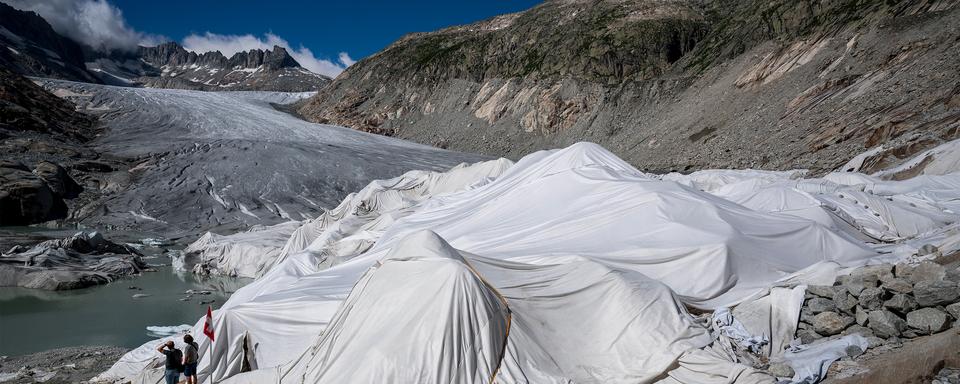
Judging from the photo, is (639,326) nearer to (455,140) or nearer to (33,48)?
(455,140)

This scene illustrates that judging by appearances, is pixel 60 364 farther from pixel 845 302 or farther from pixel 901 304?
pixel 901 304

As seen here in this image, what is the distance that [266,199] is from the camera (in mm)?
35844

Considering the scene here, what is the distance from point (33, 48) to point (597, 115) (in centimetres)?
10832

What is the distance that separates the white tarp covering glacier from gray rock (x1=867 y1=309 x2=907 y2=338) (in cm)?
91

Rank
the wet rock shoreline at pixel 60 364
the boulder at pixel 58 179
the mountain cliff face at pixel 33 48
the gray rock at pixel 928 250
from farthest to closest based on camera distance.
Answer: the mountain cliff face at pixel 33 48, the boulder at pixel 58 179, the wet rock shoreline at pixel 60 364, the gray rock at pixel 928 250

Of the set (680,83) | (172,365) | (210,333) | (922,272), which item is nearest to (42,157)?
Result: (172,365)

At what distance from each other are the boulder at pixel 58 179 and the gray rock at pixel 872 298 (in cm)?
3834

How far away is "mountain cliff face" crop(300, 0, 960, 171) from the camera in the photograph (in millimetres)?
24312

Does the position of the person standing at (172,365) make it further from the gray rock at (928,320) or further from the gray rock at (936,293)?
the gray rock at (936,293)

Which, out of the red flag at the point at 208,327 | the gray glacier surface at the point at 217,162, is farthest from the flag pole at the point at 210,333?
the gray glacier surface at the point at 217,162

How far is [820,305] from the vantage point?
24.3ft

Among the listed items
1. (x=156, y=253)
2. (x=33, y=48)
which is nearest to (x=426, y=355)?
(x=156, y=253)

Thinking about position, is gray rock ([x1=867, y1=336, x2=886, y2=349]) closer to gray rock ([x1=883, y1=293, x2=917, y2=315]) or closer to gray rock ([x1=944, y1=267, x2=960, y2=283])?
gray rock ([x1=883, y1=293, x2=917, y2=315])

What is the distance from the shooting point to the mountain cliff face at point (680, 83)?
24.3 m
